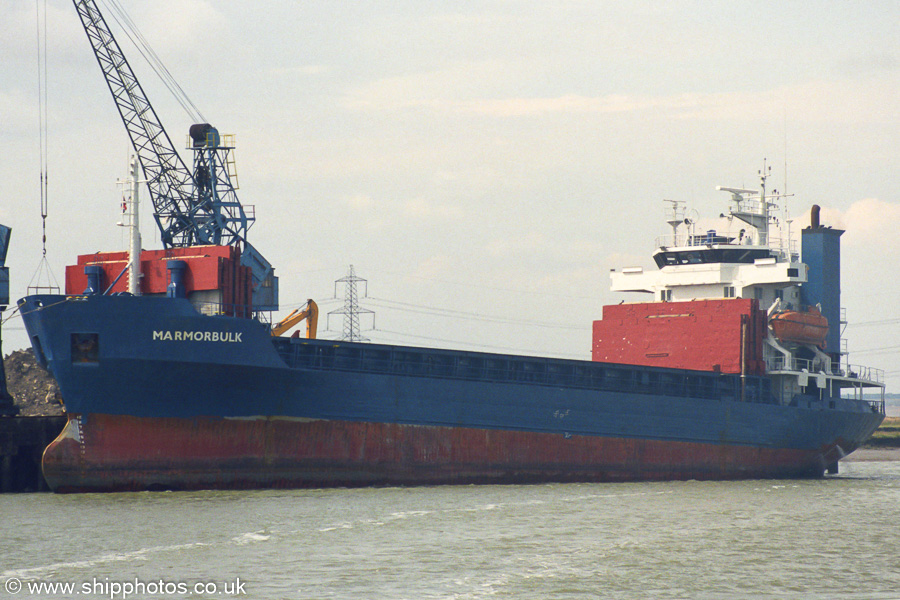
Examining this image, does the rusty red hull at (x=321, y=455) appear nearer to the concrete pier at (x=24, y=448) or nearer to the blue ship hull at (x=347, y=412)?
the blue ship hull at (x=347, y=412)

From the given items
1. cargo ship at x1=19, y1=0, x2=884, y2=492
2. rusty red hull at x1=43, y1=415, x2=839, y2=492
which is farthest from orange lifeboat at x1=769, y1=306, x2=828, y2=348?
rusty red hull at x1=43, y1=415, x2=839, y2=492

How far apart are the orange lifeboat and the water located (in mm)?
10105

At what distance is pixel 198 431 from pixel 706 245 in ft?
69.6

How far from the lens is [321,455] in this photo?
92.8 feet

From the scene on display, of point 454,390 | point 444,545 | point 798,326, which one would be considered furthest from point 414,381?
point 798,326

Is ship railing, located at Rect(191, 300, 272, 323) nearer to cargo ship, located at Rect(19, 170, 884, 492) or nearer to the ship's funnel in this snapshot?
cargo ship, located at Rect(19, 170, 884, 492)

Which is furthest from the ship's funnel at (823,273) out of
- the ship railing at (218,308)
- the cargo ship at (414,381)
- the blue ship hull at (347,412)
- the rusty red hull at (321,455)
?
the ship railing at (218,308)

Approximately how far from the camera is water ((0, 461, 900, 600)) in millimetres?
16766

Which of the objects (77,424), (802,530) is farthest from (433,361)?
(802,530)

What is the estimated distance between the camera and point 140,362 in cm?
2644

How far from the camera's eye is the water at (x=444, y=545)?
16.8m

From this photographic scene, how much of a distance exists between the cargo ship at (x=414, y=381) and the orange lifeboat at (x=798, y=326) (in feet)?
0.38

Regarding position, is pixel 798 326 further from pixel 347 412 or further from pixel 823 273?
pixel 347 412

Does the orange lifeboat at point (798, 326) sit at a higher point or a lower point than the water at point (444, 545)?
higher
